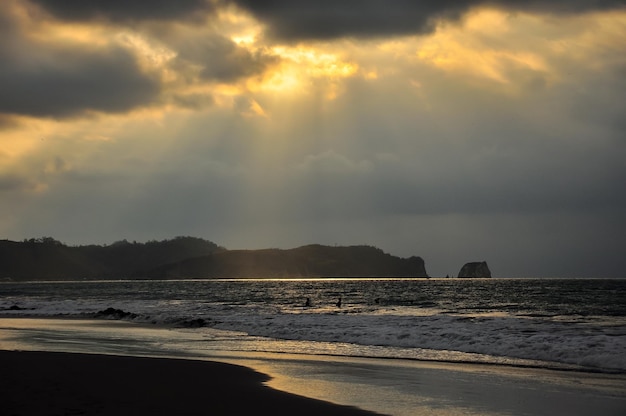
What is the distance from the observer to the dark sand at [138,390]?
37.6 ft

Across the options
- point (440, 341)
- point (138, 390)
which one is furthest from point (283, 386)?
point (440, 341)

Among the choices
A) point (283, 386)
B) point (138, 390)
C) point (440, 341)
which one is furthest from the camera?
point (440, 341)

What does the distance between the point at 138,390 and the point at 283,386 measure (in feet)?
10.9

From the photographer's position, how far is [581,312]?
47750 mm

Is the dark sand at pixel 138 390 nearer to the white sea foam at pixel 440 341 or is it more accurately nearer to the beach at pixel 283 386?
the beach at pixel 283 386

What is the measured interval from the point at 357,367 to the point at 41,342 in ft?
46.5

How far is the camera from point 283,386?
1467 centimetres

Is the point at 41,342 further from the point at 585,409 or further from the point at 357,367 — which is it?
the point at 585,409

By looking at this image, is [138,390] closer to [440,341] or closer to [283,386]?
[283,386]

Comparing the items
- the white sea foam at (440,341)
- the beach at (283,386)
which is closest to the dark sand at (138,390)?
the beach at (283,386)

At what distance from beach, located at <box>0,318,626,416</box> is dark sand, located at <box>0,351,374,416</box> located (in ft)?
0.07

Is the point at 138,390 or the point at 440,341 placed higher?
the point at 138,390

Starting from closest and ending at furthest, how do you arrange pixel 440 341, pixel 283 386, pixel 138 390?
pixel 138 390, pixel 283 386, pixel 440 341

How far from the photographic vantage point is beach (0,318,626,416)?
38.9 ft
